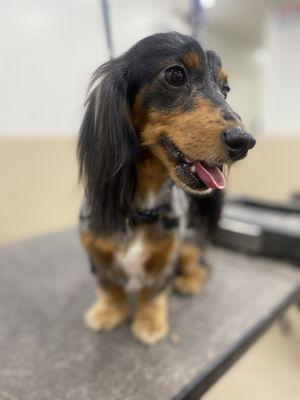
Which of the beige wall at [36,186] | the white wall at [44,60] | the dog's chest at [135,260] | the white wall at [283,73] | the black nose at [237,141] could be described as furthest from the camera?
the white wall at [283,73]

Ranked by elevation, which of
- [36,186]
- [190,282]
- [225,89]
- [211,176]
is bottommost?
[190,282]

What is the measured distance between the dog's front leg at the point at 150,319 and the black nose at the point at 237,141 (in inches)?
16.7

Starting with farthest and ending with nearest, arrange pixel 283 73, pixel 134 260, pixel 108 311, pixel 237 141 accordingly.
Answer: pixel 283 73 < pixel 108 311 < pixel 134 260 < pixel 237 141

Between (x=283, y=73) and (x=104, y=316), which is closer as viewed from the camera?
(x=104, y=316)

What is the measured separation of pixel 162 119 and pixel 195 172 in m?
0.10

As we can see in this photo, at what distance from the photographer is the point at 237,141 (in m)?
0.45

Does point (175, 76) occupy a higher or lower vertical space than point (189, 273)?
higher

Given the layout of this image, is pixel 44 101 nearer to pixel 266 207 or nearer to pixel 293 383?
pixel 266 207

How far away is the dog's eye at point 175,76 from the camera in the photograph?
51 centimetres

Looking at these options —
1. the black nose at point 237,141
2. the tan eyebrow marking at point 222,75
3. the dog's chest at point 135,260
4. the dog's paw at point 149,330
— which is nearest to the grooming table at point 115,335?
the dog's paw at point 149,330

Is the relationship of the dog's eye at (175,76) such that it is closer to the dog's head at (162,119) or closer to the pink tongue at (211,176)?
the dog's head at (162,119)

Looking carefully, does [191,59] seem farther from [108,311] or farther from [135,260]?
[108,311]

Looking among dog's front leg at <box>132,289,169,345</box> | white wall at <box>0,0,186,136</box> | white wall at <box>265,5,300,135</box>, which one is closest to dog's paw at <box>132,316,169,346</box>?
dog's front leg at <box>132,289,169,345</box>

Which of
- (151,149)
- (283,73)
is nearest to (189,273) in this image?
(151,149)
